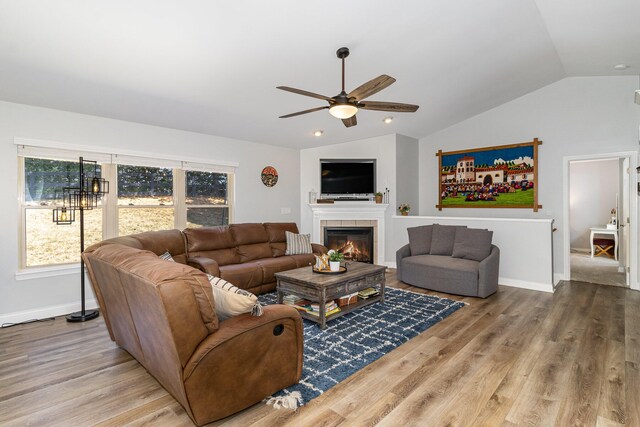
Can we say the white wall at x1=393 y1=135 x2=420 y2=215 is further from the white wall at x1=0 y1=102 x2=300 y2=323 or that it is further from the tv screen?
the white wall at x1=0 y1=102 x2=300 y2=323

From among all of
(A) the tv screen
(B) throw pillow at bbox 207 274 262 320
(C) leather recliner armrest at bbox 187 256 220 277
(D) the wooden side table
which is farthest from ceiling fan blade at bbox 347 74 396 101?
(D) the wooden side table

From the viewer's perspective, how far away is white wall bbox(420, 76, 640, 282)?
16.2ft

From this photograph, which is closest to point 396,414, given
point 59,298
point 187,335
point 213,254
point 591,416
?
point 591,416

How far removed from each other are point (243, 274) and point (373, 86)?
289 centimetres

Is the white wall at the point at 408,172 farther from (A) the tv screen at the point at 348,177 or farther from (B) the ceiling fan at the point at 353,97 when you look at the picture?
(B) the ceiling fan at the point at 353,97

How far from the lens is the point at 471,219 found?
5508mm

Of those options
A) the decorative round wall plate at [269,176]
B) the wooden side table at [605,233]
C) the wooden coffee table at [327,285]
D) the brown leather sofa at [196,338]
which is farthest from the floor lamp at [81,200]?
the wooden side table at [605,233]

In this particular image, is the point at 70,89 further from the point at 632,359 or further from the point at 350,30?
the point at 632,359

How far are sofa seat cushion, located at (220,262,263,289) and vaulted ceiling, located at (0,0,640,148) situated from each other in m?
2.17

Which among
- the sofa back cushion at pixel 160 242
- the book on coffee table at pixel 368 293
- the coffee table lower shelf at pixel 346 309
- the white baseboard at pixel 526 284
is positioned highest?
the sofa back cushion at pixel 160 242

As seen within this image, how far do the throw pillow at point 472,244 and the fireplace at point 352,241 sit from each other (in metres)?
1.82

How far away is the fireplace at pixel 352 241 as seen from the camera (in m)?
6.51

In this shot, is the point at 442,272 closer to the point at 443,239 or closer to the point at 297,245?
the point at 443,239

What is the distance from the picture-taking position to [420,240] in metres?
5.41
